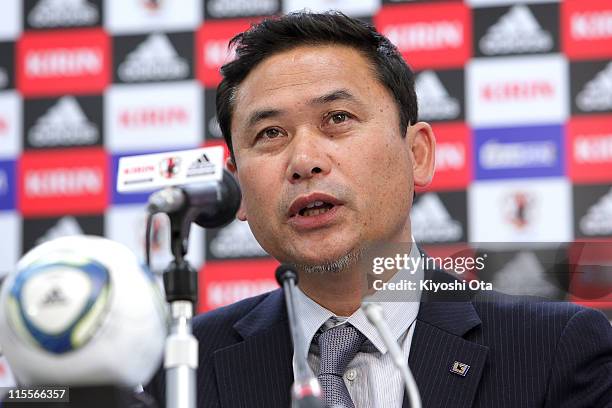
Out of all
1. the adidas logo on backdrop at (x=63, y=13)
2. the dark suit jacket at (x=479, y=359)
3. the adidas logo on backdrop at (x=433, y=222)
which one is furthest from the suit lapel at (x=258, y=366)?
the adidas logo on backdrop at (x=63, y=13)

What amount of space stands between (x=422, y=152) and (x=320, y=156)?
1.52ft

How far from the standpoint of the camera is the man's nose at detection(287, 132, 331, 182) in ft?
7.06

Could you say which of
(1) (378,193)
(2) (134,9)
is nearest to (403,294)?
(1) (378,193)

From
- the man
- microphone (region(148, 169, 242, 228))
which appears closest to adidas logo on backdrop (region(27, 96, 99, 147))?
the man

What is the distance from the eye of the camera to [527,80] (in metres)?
3.99

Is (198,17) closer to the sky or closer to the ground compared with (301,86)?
closer to the sky

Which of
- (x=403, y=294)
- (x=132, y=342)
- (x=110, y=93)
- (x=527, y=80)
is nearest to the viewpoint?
(x=132, y=342)

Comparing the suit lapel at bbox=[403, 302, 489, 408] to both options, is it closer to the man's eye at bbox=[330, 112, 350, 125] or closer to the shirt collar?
the shirt collar

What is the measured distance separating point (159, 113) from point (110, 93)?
27 centimetres

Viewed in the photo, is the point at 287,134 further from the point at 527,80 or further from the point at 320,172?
the point at 527,80

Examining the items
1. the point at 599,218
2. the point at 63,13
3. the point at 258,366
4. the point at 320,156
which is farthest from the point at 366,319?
the point at 63,13

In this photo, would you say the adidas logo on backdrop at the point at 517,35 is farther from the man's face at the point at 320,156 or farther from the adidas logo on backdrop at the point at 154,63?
the man's face at the point at 320,156

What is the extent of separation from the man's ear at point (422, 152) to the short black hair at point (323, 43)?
4 cm

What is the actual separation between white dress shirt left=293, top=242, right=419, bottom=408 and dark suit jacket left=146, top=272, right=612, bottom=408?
0.14ft
